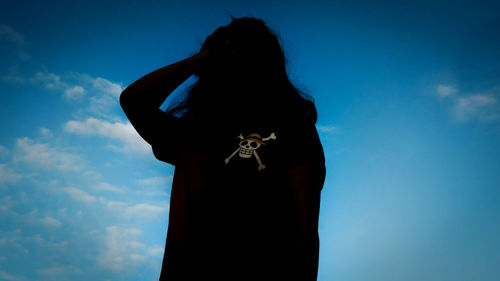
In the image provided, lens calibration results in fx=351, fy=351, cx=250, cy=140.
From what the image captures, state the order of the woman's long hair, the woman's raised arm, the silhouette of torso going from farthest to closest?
1. the woman's long hair
2. the woman's raised arm
3. the silhouette of torso

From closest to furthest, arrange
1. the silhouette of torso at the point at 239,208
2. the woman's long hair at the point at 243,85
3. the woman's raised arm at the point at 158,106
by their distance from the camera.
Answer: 1. the silhouette of torso at the point at 239,208
2. the woman's raised arm at the point at 158,106
3. the woman's long hair at the point at 243,85

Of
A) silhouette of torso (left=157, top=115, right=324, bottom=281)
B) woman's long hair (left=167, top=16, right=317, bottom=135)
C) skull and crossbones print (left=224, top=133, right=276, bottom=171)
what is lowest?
silhouette of torso (left=157, top=115, right=324, bottom=281)

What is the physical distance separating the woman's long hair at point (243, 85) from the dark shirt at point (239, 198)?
8.1 inches

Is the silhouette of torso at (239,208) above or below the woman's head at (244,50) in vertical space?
below

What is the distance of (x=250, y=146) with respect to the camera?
258 cm

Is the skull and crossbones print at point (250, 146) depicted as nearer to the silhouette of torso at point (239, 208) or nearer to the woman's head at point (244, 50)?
the silhouette of torso at point (239, 208)

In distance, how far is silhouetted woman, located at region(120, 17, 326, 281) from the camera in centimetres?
218

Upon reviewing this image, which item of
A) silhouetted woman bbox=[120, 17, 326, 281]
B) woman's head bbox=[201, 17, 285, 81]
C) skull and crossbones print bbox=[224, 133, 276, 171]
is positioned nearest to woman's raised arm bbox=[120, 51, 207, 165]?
silhouetted woman bbox=[120, 17, 326, 281]

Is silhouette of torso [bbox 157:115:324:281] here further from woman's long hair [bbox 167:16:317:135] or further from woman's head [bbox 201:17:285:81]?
woman's head [bbox 201:17:285:81]

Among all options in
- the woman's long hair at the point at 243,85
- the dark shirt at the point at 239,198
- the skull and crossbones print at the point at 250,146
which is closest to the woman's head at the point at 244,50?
the woman's long hair at the point at 243,85

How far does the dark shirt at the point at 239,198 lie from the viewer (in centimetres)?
216

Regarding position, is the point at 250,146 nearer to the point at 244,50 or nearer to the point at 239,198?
the point at 239,198

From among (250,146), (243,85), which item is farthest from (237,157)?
(243,85)

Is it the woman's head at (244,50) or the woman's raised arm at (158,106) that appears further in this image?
the woman's head at (244,50)
